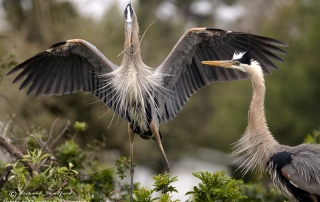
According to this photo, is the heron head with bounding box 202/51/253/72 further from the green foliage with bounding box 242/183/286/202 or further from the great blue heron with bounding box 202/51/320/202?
the green foliage with bounding box 242/183/286/202

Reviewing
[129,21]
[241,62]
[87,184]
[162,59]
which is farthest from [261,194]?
[162,59]

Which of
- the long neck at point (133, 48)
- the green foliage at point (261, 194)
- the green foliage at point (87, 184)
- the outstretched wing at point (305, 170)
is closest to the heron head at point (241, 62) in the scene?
the long neck at point (133, 48)

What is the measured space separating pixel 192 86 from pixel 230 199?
240 cm

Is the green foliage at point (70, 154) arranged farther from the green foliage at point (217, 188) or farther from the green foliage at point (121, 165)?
the green foliage at point (217, 188)

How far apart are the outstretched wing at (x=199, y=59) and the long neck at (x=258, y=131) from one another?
2.24 feet

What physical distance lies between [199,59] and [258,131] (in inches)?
54.3

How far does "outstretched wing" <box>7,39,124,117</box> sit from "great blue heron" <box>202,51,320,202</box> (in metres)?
1.52

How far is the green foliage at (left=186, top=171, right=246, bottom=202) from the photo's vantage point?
4695mm

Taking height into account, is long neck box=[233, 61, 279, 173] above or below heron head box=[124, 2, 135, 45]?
below

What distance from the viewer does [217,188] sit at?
187 inches

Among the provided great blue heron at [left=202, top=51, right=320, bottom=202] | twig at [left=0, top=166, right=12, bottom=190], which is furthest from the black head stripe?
twig at [left=0, top=166, right=12, bottom=190]

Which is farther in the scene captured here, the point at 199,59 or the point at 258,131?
the point at 199,59

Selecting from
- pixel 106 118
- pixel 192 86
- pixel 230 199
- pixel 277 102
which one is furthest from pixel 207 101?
pixel 230 199

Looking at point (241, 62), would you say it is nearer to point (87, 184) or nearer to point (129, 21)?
point (129, 21)
